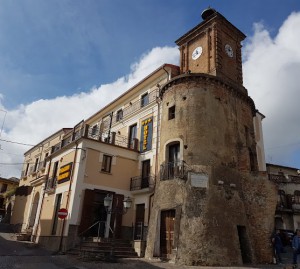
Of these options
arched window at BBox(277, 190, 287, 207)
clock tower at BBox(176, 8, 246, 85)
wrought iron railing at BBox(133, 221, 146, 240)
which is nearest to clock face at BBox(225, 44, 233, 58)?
clock tower at BBox(176, 8, 246, 85)

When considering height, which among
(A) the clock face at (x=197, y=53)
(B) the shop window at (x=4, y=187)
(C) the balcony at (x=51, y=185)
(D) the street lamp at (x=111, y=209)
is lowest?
(D) the street lamp at (x=111, y=209)

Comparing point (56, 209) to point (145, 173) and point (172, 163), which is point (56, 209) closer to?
point (145, 173)

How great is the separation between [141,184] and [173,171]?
3.96m

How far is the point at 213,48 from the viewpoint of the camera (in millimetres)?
18781

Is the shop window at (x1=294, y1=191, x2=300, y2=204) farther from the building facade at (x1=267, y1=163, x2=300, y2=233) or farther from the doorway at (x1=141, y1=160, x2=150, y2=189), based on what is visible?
the doorway at (x1=141, y1=160, x2=150, y2=189)

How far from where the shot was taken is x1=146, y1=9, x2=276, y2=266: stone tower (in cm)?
1335

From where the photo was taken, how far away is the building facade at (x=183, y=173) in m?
13.9

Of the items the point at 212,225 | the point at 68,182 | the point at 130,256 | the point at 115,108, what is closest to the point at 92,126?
the point at 115,108

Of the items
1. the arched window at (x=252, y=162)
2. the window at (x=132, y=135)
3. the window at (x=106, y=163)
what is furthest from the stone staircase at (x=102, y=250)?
the arched window at (x=252, y=162)

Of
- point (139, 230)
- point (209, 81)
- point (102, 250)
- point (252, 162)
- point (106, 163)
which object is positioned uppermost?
point (209, 81)

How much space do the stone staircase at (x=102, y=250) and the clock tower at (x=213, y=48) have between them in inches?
435

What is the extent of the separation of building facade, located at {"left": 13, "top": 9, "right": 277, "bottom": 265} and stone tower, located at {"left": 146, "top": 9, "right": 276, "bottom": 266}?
50mm

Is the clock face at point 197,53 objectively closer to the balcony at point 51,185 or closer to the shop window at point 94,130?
the shop window at point 94,130

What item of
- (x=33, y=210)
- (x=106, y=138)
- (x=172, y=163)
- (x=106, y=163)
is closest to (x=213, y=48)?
(x=172, y=163)
